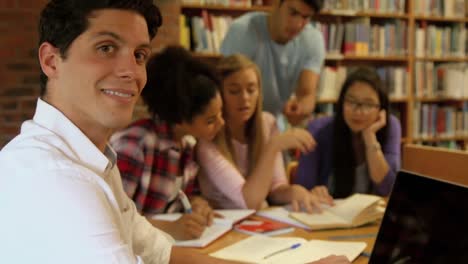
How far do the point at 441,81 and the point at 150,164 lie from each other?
3.69m

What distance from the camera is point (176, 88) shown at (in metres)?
1.75

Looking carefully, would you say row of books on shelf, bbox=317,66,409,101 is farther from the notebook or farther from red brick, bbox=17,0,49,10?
the notebook

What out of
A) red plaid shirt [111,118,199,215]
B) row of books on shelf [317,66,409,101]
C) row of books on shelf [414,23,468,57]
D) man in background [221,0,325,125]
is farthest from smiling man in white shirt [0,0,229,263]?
row of books on shelf [414,23,468,57]

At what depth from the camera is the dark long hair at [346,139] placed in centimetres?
224

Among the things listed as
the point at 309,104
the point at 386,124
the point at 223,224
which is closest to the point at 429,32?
the point at 309,104

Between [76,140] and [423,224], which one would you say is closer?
[76,140]

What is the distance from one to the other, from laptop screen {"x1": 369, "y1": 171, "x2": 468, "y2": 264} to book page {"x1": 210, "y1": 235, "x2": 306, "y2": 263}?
0.29 m

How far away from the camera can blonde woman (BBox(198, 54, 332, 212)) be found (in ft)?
6.24

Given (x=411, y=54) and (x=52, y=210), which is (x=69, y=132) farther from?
(x=411, y=54)

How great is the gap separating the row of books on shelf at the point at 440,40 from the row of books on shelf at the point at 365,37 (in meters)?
0.17

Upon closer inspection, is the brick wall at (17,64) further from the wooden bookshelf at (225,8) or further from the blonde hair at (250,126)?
Result: the blonde hair at (250,126)

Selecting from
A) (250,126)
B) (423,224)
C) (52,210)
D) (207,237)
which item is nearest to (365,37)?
(250,126)

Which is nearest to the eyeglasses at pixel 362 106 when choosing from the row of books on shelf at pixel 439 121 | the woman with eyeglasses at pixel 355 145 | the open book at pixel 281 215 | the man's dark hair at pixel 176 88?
the woman with eyeglasses at pixel 355 145

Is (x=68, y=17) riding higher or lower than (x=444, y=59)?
higher
